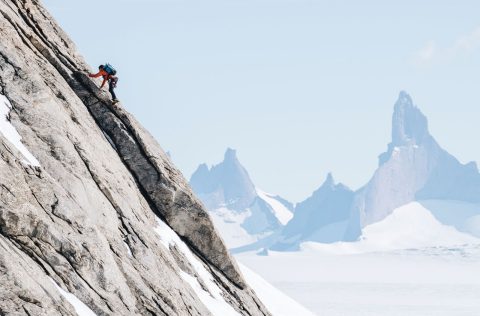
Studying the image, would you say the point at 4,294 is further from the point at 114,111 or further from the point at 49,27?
the point at 49,27

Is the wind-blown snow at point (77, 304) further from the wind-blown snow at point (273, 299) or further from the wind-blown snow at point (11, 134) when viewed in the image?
the wind-blown snow at point (273, 299)

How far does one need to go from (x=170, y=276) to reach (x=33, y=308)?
8.94 m

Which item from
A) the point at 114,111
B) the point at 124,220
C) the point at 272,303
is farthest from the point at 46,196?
the point at 272,303

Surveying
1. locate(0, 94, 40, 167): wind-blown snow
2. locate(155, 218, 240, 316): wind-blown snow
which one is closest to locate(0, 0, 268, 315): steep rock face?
locate(155, 218, 240, 316): wind-blown snow

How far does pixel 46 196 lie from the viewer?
73.7 feet

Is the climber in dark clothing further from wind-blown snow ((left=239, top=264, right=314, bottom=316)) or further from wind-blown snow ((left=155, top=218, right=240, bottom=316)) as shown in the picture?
wind-blown snow ((left=239, top=264, right=314, bottom=316))

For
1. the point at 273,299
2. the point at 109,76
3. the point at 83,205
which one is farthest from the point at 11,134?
the point at 273,299

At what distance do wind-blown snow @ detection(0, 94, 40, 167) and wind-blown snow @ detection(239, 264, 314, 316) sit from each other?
2201cm

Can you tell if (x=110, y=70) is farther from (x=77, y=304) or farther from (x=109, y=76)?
(x=77, y=304)

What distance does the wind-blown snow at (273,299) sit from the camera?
44.0m

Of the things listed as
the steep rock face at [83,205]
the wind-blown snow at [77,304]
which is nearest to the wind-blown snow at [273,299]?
the steep rock face at [83,205]

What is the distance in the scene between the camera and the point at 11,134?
23.8m

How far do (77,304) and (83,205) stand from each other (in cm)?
430

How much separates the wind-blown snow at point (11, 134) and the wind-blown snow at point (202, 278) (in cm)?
793
